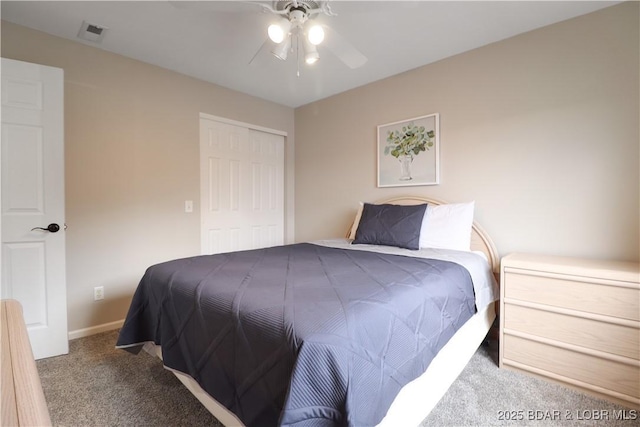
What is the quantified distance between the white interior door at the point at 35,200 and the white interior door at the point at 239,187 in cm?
118

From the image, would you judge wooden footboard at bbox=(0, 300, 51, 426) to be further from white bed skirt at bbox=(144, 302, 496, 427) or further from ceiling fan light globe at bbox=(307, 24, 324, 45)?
ceiling fan light globe at bbox=(307, 24, 324, 45)

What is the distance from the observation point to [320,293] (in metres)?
1.17

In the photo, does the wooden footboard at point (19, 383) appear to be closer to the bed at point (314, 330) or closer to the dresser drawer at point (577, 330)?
the bed at point (314, 330)

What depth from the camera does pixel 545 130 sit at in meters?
2.11

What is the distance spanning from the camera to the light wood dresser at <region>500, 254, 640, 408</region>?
4.98 feet

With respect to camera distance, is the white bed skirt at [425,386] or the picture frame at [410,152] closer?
the white bed skirt at [425,386]

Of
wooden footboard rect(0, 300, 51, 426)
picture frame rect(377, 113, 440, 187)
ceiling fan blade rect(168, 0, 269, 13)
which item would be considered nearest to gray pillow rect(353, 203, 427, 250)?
picture frame rect(377, 113, 440, 187)

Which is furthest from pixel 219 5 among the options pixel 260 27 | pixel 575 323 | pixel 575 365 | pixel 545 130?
pixel 575 365

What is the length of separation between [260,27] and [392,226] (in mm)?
1819

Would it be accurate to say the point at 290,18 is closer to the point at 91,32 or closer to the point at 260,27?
the point at 260,27

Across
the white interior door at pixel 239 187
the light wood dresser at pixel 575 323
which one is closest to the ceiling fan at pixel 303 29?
the white interior door at pixel 239 187

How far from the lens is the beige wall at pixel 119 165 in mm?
2295

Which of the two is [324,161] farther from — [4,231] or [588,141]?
[4,231]

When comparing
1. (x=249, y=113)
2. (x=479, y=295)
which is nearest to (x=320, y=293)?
(x=479, y=295)
